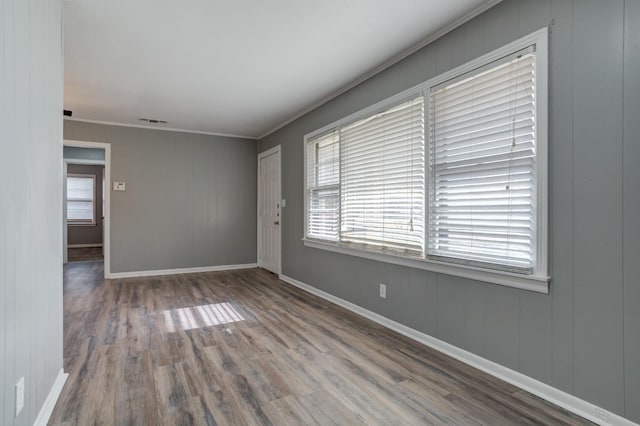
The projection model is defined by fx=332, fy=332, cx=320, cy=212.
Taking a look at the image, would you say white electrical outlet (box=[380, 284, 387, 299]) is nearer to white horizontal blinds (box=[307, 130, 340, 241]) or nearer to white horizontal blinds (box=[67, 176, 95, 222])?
white horizontal blinds (box=[307, 130, 340, 241])

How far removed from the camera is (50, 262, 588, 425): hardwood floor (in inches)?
71.5

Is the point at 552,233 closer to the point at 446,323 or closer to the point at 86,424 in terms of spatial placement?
the point at 446,323

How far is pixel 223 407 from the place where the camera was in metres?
1.89

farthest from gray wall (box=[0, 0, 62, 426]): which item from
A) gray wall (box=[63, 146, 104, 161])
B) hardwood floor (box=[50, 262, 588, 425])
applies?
gray wall (box=[63, 146, 104, 161])

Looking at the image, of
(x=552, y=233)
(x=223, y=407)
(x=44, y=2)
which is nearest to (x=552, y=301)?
(x=552, y=233)

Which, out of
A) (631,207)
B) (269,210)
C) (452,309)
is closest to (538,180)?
(631,207)

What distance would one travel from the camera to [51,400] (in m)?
1.86

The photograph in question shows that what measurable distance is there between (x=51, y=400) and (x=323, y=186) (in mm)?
3201

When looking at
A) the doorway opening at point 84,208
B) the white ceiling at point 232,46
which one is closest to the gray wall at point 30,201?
the white ceiling at point 232,46

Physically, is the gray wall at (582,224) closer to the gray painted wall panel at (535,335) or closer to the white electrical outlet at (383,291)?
the gray painted wall panel at (535,335)

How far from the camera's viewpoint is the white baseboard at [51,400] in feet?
5.47

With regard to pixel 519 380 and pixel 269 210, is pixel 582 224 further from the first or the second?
pixel 269 210

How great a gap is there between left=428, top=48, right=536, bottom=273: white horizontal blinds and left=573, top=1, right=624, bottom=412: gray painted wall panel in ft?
0.78

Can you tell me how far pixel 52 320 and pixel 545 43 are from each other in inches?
129
